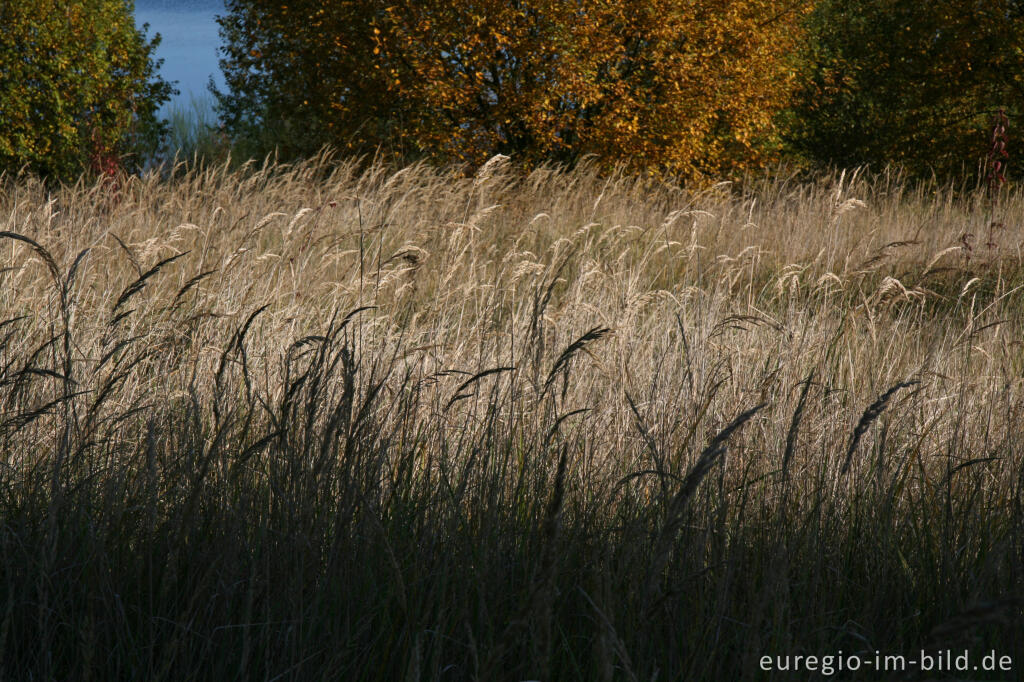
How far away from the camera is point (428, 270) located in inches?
235

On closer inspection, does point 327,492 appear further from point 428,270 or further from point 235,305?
point 428,270

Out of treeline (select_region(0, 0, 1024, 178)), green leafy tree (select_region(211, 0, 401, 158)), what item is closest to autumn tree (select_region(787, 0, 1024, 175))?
treeline (select_region(0, 0, 1024, 178))

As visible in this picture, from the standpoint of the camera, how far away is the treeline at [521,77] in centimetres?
984

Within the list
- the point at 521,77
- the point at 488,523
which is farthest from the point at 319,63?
the point at 488,523

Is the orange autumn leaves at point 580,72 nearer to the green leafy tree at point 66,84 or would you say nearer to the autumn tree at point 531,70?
the autumn tree at point 531,70

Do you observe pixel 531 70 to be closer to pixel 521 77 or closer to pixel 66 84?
pixel 521 77

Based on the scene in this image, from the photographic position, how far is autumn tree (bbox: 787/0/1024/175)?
14.2 metres

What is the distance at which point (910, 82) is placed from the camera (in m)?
15.4

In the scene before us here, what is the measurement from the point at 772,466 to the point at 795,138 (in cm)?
1865

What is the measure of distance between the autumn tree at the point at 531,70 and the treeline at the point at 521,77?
0.03 m

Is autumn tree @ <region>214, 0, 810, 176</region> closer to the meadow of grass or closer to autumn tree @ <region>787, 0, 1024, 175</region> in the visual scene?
autumn tree @ <region>787, 0, 1024, 175</region>

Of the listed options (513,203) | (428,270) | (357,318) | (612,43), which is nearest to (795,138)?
(612,43)

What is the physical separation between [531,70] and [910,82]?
863cm

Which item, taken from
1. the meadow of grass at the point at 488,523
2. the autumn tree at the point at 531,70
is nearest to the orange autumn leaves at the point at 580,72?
the autumn tree at the point at 531,70
